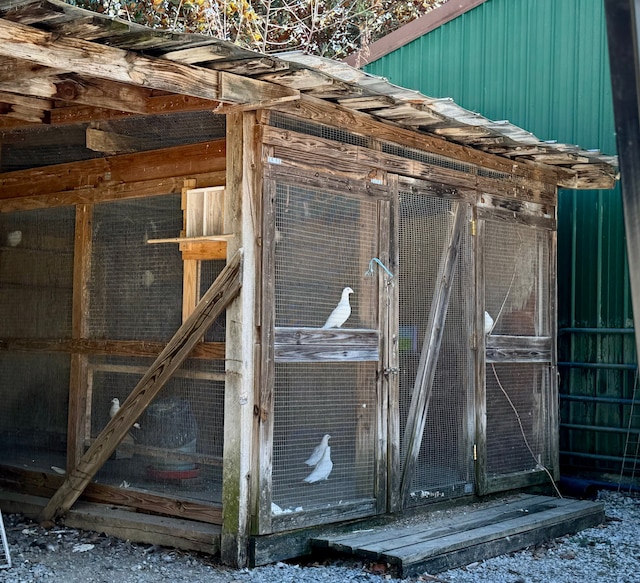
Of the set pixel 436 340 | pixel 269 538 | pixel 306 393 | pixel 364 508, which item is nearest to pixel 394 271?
pixel 436 340

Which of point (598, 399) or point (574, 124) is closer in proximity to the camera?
point (598, 399)

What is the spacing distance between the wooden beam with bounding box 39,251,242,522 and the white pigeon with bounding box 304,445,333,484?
3.60ft

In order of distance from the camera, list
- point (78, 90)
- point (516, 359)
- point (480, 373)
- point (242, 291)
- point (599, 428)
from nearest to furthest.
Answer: point (78, 90) → point (242, 291) → point (480, 373) → point (516, 359) → point (599, 428)

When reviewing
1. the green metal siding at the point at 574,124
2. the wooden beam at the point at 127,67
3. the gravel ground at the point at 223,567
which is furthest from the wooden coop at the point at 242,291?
the green metal siding at the point at 574,124

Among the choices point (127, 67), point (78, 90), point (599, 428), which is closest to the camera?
point (127, 67)

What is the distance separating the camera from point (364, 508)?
19.4 ft

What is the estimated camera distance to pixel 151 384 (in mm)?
5613

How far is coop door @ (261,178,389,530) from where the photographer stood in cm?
544

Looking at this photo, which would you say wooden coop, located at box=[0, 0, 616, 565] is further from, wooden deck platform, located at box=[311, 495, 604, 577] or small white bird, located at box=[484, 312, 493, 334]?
wooden deck platform, located at box=[311, 495, 604, 577]

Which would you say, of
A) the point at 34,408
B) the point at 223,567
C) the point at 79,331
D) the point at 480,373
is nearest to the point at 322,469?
the point at 223,567

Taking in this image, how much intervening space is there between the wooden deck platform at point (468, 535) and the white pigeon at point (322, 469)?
1.21 ft

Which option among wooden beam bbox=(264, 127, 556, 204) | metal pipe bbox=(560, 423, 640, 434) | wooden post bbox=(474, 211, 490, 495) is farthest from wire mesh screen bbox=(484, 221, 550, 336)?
metal pipe bbox=(560, 423, 640, 434)

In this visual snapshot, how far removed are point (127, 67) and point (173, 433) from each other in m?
2.43

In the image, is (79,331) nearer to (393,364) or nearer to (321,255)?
(321,255)
